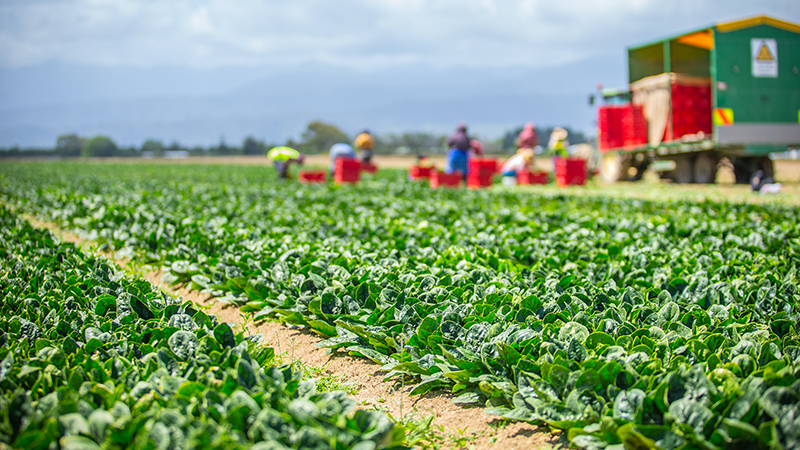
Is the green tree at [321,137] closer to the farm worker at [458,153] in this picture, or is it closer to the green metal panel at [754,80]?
the farm worker at [458,153]

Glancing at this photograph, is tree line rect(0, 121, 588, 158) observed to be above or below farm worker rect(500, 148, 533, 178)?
above

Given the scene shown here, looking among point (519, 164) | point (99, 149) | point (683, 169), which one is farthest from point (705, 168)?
point (99, 149)

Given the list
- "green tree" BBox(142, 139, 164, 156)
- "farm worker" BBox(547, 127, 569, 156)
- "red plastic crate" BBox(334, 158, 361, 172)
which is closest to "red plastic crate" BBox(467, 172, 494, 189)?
"red plastic crate" BBox(334, 158, 361, 172)

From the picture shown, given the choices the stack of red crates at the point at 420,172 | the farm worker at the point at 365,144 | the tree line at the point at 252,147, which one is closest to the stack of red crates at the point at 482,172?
the stack of red crates at the point at 420,172

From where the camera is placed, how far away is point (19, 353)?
2.92 m

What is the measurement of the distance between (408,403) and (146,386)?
1313 mm

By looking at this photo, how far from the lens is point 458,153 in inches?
647

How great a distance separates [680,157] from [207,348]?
15969mm

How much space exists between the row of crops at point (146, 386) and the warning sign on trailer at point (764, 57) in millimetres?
14509

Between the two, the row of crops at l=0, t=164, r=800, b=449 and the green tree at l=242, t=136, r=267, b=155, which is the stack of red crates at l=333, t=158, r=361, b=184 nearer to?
the row of crops at l=0, t=164, r=800, b=449

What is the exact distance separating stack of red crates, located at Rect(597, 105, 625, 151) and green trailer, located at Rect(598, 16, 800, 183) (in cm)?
3

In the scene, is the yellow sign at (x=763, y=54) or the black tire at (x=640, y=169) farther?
the black tire at (x=640, y=169)

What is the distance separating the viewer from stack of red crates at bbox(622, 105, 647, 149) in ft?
53.5

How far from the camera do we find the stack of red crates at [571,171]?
52.9 ft
